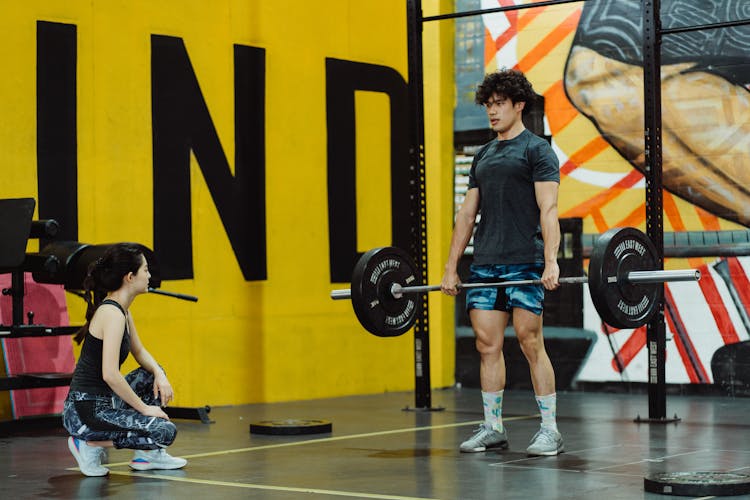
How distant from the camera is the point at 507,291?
189 inches

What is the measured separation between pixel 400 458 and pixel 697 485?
55.7 inches

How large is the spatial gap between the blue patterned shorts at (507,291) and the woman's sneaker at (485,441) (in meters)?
0.50

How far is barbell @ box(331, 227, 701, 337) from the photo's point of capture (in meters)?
4.36

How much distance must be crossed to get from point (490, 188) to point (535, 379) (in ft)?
2.51

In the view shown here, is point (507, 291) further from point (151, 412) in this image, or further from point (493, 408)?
point (151, 412)

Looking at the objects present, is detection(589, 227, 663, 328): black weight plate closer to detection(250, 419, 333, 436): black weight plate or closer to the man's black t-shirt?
the man's black t-shirt

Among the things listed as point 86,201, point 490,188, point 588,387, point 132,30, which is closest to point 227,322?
point 86,201

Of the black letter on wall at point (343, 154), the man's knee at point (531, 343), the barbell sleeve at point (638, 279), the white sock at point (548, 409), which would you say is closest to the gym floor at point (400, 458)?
the white sock at point (548, 409)

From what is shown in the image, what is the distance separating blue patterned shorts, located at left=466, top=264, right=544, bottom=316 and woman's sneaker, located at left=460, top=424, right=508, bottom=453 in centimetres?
50

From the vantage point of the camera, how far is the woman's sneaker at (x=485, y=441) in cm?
490

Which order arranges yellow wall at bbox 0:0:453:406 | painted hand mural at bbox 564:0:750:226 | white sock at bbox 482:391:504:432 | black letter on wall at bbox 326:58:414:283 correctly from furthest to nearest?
black letter on wall at bbox 326:58:414:283, painted hand mural at bbox 564:0:750:226, yellow wall at bbox 0:0:453:406, white sock at bbox 482:391:504:432

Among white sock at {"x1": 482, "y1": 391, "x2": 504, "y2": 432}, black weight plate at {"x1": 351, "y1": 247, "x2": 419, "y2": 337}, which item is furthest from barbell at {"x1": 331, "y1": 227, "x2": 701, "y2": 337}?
white sock at {"x1": 482, "y1": 391, "x2": 504, "y2": 432}

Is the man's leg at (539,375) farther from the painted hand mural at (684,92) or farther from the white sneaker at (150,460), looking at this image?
the painted hand mural at (684,92)

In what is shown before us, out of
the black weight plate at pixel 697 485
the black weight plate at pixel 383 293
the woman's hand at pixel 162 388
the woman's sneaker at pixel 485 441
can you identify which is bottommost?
the woman's sneaker at pixel 485 441
